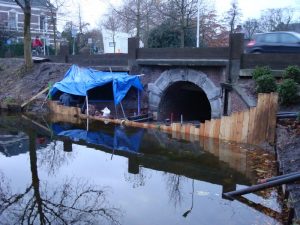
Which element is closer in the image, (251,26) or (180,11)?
(180,11)

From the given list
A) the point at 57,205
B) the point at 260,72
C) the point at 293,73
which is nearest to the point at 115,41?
the point at 260,72

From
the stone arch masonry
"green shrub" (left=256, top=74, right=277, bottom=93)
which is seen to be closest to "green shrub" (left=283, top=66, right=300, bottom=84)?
"green shrub" (left=256, top=74, right=277, bottom=93)

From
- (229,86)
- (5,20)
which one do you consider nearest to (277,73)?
(229,86)

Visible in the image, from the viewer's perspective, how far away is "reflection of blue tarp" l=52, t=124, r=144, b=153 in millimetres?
12875

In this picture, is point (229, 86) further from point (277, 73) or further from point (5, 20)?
point (5, 20)

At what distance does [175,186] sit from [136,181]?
104 centimetres

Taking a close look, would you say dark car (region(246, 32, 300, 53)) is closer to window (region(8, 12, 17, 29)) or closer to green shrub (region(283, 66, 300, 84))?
green shrub (region(283, 66, 300, 84))

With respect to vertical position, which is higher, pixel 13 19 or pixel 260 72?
pixel 13 19

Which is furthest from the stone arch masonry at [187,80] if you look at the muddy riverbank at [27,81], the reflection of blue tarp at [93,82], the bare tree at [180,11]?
the bare tree at [180,11]

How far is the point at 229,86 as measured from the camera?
15016mm

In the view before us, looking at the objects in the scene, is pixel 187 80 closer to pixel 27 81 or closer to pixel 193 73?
pixel 193 73

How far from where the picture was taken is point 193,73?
55.6 ft

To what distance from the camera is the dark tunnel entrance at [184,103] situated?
19016 millimetres

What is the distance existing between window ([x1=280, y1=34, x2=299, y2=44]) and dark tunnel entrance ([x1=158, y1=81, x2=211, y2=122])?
4876 millimetres
